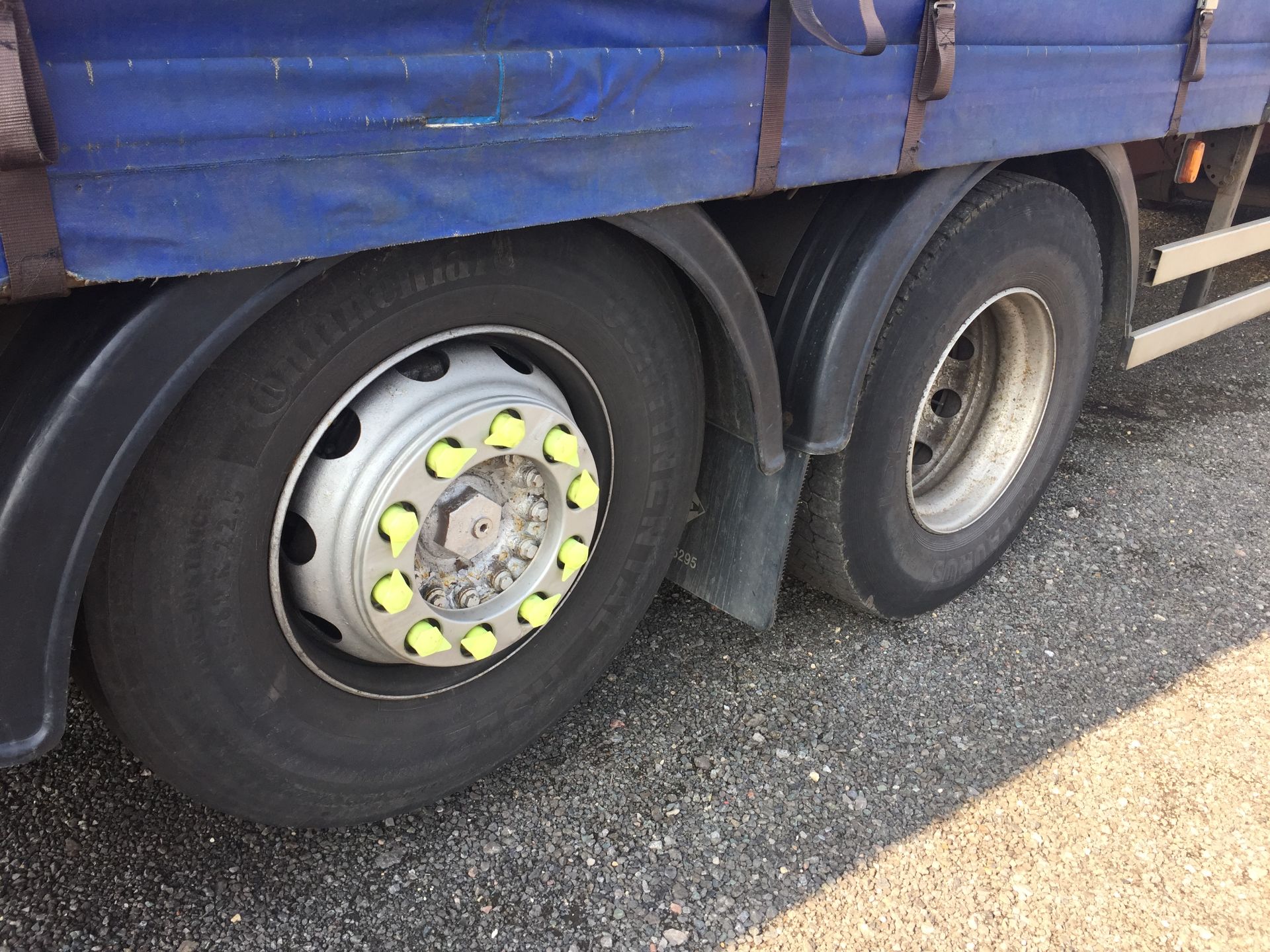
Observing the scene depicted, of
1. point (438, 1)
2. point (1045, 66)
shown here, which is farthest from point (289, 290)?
point (1045, 66)

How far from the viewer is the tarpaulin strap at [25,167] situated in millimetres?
864

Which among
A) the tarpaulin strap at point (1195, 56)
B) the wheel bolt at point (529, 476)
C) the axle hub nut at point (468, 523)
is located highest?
the tarpaulin strap at point (1195, 56)

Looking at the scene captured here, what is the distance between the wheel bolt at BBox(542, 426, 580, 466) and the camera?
5.24ft

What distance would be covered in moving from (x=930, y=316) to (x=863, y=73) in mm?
650

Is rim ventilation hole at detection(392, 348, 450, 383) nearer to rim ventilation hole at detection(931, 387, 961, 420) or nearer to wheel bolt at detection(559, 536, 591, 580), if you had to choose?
wheel bolt at detection(559, 536, 591, 580)

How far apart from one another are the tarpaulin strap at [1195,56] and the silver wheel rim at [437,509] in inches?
72.0

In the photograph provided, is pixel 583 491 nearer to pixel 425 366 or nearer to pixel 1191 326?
pixel 425 366

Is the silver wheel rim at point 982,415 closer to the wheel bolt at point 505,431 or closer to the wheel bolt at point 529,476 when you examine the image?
the wheel bolt at point 529,476

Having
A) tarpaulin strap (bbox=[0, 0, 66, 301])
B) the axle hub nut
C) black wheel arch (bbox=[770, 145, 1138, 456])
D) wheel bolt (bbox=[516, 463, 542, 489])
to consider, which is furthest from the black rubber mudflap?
tarpaulin strap (bbox=[0, 0, 66, 301])

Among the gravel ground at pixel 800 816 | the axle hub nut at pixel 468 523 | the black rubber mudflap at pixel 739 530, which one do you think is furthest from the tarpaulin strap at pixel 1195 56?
the axle hub nut at pixel 468 523

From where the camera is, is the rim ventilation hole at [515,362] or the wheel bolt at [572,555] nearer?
the rim ventilation hole at [515,362]

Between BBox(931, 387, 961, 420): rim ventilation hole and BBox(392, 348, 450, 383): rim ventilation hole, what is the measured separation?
1734mm

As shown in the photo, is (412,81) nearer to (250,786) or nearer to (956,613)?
(250,786)

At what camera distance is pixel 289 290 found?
119 cm
